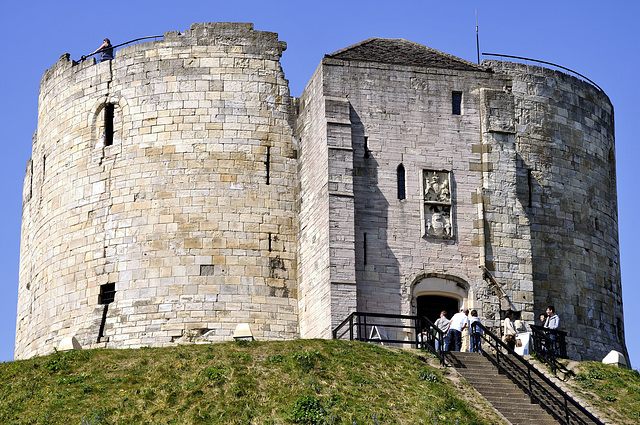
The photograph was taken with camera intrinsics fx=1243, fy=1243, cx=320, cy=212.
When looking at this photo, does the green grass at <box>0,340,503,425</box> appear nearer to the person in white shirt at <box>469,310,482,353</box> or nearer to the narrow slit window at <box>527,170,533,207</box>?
the person in white shirt at <box>469,310,482,353</box>

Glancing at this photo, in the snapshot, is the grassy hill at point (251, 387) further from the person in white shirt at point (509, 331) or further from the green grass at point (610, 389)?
the person in white shirt at point (509, 331)

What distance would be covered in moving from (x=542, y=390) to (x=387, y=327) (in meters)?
6.32

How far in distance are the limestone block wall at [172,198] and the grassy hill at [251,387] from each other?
5.37m

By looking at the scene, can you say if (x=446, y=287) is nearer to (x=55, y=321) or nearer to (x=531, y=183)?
(x=531, y=183)

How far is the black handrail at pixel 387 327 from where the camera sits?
28641mm

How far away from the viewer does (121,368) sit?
26750 mm

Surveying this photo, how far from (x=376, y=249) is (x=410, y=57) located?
642 cm

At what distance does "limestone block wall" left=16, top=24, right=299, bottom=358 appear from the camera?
3344cm

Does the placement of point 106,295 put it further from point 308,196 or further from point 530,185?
point 530,185

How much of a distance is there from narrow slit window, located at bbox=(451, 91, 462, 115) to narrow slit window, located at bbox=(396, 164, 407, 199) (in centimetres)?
238

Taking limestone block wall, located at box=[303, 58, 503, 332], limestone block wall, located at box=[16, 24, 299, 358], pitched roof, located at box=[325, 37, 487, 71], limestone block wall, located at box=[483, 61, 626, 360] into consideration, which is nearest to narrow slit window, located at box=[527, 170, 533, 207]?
limestone block wall, located at box=[483, 61, 626, 360]

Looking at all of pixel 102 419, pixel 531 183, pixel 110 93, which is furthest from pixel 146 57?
pixel 102 419

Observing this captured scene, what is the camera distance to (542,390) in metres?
26.3

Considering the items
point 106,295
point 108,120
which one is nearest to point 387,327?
point 106,295
